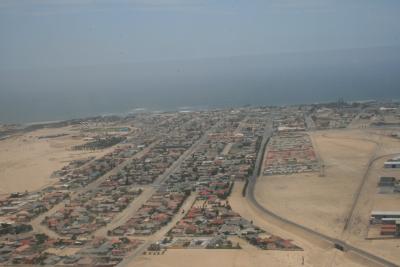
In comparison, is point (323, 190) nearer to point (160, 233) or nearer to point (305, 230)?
point (305, 230)

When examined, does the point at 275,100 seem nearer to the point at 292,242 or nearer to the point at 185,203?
the point at 185,203

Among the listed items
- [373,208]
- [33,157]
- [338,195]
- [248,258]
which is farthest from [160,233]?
[33,157]

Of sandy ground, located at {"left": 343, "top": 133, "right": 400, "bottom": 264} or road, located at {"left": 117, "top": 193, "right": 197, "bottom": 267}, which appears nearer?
sandy ground, located at {"left": 343, "top": 133, "right": 400, "bottom": 264}

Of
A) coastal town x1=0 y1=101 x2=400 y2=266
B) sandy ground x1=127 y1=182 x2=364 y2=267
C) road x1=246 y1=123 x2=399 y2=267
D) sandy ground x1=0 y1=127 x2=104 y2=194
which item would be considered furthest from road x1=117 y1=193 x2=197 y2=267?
sandy ground x1=0 y1=127 x2=104 y2=194

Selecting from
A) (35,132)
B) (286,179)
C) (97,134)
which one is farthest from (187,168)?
(35,132)

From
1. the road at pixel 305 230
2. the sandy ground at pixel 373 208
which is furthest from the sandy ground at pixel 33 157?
the sandy ground at pixel 373 208

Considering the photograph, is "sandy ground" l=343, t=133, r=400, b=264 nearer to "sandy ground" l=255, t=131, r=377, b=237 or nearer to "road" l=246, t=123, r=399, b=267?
"road" l=246, t=123, r=399, b=267
